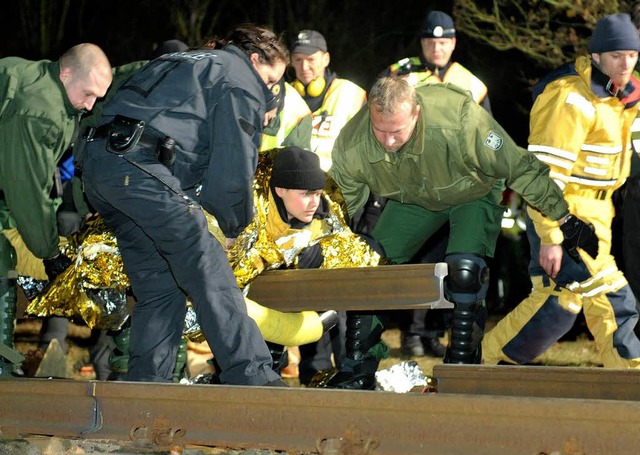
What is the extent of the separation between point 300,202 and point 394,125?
65 cm

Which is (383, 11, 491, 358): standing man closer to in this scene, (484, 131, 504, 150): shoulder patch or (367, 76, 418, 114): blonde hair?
(484, 131, 504, 150): shoulder patch

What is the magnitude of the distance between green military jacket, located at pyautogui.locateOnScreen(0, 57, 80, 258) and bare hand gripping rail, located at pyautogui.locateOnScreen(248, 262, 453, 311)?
124 cm

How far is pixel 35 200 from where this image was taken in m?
5.98

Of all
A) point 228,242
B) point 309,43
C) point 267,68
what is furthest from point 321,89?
point 228,242

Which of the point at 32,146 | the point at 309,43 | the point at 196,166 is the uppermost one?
the point at 196,166

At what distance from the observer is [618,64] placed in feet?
22.3

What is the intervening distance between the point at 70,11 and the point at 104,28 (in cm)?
100

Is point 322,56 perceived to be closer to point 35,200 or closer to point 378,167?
point 378,167

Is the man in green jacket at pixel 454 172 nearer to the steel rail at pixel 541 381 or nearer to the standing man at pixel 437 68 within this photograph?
the steel rail at pixel 541 381

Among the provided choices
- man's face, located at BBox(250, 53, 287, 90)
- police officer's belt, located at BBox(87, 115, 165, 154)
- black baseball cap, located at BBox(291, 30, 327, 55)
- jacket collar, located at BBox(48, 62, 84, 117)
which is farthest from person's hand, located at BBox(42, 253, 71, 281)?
black baseball cap, located at BBox(291, 30, 327, 55)

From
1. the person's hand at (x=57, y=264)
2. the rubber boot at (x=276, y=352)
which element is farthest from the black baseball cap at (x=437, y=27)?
the person's hand at (x=57, y=264)

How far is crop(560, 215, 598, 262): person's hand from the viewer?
6.64m

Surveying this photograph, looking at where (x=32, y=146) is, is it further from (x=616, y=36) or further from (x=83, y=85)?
(x=616, y=36)

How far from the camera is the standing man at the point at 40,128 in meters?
5.95
